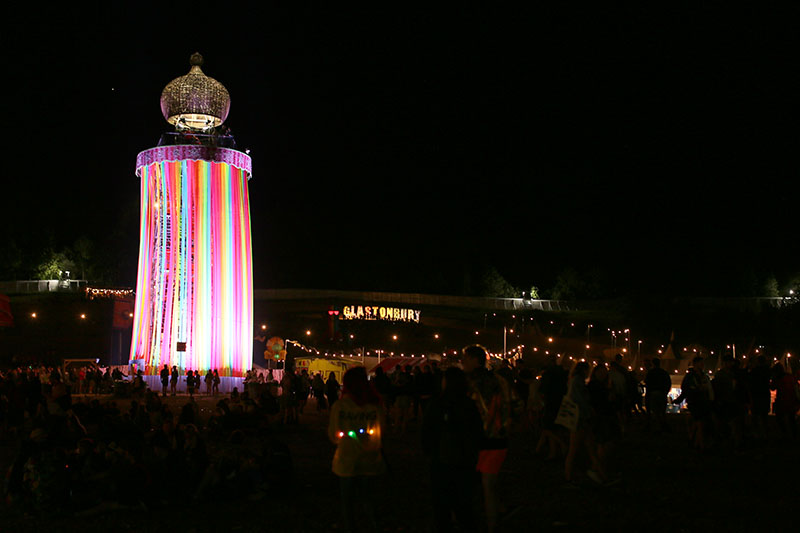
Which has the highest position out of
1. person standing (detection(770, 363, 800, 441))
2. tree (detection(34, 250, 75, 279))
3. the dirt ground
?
tree (detection(34, 250, 75, 279))

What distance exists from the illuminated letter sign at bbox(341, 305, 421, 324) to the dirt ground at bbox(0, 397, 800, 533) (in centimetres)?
5086

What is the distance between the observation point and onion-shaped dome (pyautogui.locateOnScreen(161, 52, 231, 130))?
108 ft

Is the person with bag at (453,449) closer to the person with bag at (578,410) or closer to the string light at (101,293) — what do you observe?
the person with bag at (578,410)

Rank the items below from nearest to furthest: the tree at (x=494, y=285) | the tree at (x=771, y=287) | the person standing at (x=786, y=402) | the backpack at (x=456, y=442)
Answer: the backpack at (x=456, y=442) → the person standing at (x=786, y=402) → the tree at (x=771, y=287) → the tree at (x=494, y=285)

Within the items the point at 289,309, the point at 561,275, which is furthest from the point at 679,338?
the point at 289,309

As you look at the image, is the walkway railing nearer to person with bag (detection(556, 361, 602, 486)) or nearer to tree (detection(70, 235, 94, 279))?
tree (detection(70, 235, 94, 279))

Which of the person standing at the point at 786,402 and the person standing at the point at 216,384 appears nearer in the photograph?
the person standing at the point at 786,402

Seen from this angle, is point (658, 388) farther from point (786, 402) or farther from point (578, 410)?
point (578, 410)

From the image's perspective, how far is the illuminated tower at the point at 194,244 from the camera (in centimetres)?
3116

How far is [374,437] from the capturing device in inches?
241

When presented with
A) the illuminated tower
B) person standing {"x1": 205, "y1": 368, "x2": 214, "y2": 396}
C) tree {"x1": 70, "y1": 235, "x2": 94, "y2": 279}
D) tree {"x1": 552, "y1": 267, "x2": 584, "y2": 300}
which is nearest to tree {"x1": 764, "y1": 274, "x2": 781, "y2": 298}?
tree {"x1": 552, "y1": 267, "x2": 584, "y2": 300}

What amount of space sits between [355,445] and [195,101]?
28.9 m

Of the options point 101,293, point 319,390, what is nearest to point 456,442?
point 319,390

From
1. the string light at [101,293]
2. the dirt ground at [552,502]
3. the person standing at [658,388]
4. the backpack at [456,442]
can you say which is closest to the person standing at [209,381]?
the person standing at [658,388]
